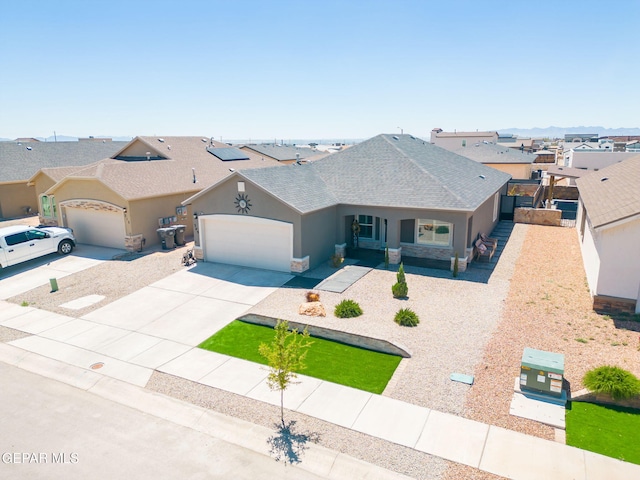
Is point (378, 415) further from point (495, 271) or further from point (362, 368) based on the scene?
point (495, 271)

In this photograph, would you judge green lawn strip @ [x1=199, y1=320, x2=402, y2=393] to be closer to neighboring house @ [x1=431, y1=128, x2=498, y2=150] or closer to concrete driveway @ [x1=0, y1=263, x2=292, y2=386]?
concrete driveway @ [x1=0, y1=263, x2=292, y2=386]

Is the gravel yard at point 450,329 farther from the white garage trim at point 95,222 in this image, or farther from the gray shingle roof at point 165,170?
the gray shingle roof at point 165,170

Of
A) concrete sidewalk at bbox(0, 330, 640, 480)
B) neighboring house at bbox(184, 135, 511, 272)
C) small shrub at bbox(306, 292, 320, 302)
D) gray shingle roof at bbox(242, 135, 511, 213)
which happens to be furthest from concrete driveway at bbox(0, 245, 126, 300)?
small shrub at bbox(306, 292, 320, 302)

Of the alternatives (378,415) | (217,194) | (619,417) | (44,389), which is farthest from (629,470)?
(217,194)

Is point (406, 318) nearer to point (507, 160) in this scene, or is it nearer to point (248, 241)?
point (248, 241)

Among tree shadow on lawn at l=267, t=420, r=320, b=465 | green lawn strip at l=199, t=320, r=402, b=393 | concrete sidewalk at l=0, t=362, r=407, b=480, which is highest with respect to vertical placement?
green lawn strip at l=199, t=320, r=402, b=393

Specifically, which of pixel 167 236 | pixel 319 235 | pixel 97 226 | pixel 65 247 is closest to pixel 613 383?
pixel 319 235
